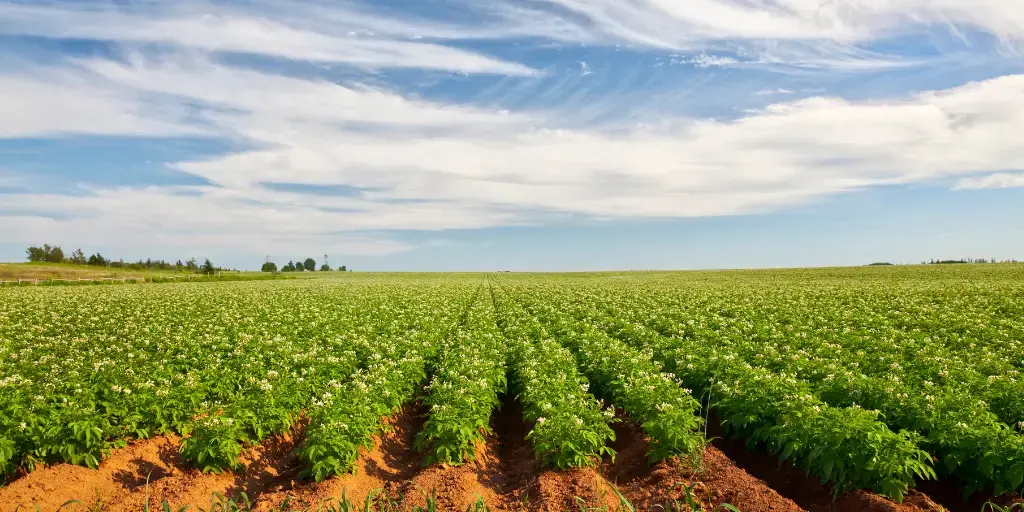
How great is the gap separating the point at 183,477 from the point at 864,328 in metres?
23.5

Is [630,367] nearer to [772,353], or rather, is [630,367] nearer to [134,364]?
[772,353]

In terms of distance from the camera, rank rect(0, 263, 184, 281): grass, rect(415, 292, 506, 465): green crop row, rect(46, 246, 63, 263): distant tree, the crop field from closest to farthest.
Result: the crop field < rect(415, 292, 506, 465): green crop row < rect(0, 263, 184, 281): grass < rect(46, 246, 63, 263): distant tree

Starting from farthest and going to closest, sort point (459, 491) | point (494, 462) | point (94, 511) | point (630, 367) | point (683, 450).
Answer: point (630, 367) < point (494, 462) < point (683, 450) < point (459, 491) < point (94, 511)

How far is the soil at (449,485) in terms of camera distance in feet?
25.8

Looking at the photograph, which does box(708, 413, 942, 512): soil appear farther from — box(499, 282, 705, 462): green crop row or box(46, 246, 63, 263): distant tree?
box(46, 246, 63, 263): distant tree

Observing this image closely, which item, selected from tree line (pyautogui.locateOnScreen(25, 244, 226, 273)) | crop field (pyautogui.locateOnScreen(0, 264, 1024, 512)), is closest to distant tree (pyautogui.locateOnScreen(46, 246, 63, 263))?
tree line (pyautogui.locateOnScreen(25, 244, 226, 273))

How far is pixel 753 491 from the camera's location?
7977 millimetres

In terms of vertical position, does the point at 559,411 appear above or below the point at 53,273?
below

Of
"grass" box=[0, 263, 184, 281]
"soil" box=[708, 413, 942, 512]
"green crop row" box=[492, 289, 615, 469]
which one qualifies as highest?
"grass" box=[0, 263, 184, 281]

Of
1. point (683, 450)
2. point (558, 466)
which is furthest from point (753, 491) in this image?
point (558, 466)

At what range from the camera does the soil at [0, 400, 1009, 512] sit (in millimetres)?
7859

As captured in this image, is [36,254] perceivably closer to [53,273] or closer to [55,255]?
[55,255]

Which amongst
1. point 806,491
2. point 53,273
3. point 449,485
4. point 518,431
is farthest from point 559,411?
point 53,273

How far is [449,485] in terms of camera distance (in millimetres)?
8641
